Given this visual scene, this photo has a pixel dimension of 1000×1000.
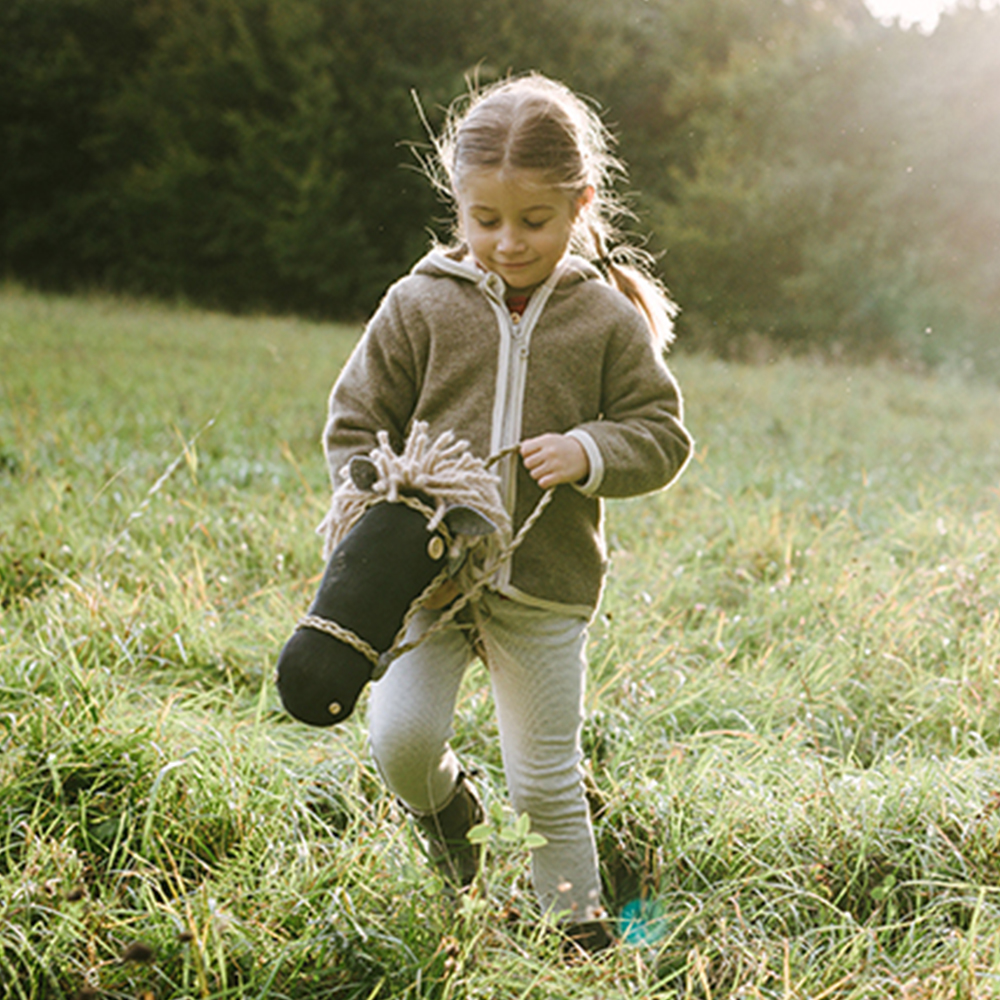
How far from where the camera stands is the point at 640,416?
1.86 metres

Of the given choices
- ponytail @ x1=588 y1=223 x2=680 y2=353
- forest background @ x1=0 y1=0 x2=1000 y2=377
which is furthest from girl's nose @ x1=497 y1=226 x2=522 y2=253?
forest background @ x1=0 y1=0 x2=1000 y2=377

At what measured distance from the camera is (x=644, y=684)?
2.72 meters

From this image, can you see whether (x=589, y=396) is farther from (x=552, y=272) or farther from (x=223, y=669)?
(x=223, y=669)

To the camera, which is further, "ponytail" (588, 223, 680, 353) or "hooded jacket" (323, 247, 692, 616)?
"ponytail" (588, 223, 680, 353)

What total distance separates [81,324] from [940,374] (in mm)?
9460

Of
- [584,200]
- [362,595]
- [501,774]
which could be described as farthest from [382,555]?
[501,774]

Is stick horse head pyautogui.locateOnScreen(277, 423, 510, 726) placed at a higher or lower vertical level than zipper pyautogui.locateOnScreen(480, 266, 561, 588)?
lower

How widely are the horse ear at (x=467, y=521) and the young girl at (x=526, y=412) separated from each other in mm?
154

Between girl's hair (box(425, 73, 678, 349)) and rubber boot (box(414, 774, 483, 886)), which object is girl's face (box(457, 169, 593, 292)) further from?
rubber boot (box(414, 774, 483, 886))

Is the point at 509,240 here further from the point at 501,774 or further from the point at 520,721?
the point at 501,774

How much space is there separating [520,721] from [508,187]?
966 millimetres

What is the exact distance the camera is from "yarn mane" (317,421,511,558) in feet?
5.58

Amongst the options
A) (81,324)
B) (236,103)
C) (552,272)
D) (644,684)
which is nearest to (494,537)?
(552,272)

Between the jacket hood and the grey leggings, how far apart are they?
0.59 meters
